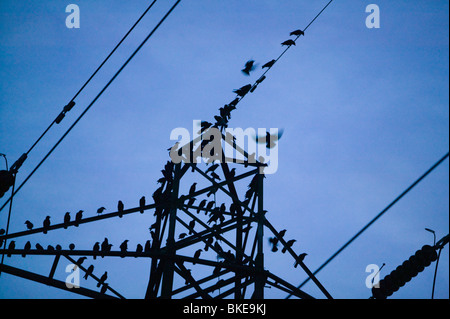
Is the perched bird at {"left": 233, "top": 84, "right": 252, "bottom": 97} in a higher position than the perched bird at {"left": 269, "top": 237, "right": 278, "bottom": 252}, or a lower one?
higher

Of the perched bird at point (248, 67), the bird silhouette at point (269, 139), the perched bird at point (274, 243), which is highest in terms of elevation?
the perched bird at point (248, 67)

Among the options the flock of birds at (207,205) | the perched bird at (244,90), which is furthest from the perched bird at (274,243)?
the perched bird at (244,90)

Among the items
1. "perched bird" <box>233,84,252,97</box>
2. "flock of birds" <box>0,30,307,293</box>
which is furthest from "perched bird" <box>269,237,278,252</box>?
"perched bird" <box>233,84,252,97</box>

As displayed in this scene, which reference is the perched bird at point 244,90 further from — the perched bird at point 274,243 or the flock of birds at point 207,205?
the perched bird at point 274,243

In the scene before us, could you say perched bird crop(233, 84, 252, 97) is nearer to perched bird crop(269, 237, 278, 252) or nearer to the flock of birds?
the flock of birds

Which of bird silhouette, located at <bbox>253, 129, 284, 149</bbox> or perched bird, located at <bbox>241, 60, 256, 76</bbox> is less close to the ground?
perched bird, located at <bbox>241, 60, 256, 76</bbox>

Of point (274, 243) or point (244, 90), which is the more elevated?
point (244, 90)

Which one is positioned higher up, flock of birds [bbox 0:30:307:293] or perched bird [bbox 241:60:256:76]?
perched bird [bbox 241:60:256:76]

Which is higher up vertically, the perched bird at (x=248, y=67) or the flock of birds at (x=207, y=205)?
the perched bird at (x=248, y=67)

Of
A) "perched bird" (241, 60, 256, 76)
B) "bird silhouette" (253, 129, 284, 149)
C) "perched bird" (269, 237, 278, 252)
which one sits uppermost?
"perched bird" (241, 60, 256, 76)

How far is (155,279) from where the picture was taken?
888 centimetres
